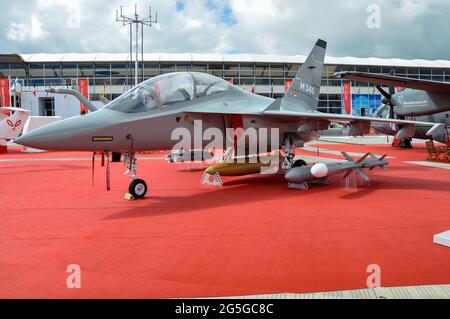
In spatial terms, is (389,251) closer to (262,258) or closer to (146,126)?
(262,258)

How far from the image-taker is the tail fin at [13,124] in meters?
21.6

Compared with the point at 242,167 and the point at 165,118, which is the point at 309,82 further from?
the point at 165,118

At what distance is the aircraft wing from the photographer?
13.9 m

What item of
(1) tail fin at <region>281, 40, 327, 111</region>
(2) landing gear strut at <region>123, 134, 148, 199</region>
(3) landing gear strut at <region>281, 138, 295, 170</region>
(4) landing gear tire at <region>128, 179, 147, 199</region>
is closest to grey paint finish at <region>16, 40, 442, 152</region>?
(3) landing gear strut at <region>281, 138, 295, 170</region>

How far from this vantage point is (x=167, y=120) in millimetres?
7773

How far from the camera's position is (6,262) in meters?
4.14

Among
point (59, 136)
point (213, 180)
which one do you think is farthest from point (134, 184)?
point (213, 180)

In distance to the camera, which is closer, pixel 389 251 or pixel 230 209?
pixel 389 251

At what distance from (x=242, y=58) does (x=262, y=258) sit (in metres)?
50.1

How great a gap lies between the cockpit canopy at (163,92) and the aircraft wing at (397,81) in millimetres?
6535

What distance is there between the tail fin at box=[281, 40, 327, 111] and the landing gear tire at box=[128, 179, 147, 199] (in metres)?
6.22

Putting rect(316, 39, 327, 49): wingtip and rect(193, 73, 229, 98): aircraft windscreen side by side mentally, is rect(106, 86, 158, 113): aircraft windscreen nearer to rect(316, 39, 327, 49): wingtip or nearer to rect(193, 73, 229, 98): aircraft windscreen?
rect(193, 73, 229, 98): aircraft windscreen

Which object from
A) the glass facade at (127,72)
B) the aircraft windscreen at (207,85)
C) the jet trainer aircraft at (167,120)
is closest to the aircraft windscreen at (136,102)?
the jet trainer aircraft at (167,120)
